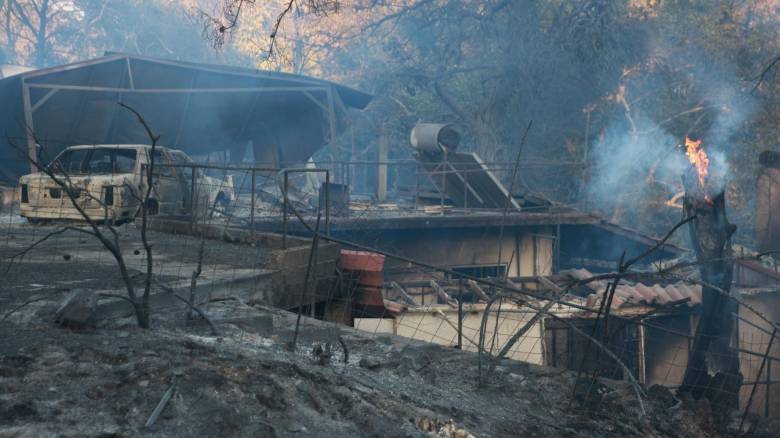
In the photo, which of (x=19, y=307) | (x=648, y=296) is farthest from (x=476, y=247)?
(x=19, y=307)

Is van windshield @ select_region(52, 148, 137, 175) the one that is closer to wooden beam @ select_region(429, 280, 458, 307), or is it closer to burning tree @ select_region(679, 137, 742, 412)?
wooden beam @ select_region(429, 280, 458, 307)

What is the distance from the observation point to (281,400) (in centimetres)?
450

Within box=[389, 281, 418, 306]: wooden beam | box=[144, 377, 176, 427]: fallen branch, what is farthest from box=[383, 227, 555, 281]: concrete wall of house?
box=[144, 377, 176, 427]: fallen branch

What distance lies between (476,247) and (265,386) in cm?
1184

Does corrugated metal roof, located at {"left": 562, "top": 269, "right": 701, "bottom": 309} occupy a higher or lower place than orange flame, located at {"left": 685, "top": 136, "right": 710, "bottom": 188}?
lower

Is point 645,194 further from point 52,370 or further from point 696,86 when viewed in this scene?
point 52,370

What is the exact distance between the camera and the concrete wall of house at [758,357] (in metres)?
11.3

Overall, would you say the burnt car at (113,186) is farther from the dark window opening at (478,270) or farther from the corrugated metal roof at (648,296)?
Answer: the corrugated metal roof at (648,296)

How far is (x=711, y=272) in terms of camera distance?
791 cm

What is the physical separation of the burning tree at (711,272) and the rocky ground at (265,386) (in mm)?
1894

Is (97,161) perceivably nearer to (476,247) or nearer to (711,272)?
(476,247)

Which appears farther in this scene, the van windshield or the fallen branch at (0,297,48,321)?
the van windshield

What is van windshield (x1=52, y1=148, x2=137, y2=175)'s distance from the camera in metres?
12.7

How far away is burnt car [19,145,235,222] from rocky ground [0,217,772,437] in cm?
492
